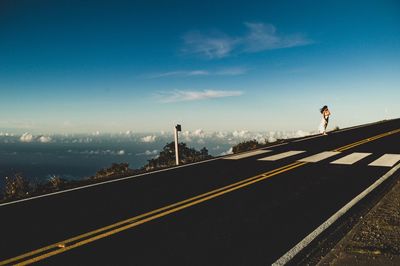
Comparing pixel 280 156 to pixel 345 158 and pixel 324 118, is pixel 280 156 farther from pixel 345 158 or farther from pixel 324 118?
pixel 324 118

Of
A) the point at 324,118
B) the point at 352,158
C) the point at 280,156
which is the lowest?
the point at 352,158

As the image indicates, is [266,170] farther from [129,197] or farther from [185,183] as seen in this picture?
[129,197]

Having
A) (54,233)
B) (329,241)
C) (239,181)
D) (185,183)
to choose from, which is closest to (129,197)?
(185,183)

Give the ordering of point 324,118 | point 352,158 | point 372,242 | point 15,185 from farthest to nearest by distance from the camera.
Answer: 1. point 324,118
2. point 352,158
3. point 15,185
4. point 372,242

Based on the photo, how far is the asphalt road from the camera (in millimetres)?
4391

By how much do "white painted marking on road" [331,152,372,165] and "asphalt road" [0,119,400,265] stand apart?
116 cm

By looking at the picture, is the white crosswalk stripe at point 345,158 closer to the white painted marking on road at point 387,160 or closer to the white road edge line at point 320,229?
the white painted marking on road at point 387,160

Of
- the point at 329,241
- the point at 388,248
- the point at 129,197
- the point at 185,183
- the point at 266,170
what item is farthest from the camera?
the point at 266,170

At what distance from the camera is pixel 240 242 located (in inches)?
188

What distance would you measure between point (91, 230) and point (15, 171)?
25.6ft

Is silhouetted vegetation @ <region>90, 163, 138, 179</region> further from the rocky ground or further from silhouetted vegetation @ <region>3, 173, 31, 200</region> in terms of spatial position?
the rocky ground

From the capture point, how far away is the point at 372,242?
4.79 meters

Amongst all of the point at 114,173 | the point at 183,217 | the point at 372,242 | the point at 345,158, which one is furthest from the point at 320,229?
the point at 114,173

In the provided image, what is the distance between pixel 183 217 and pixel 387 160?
8825mm
